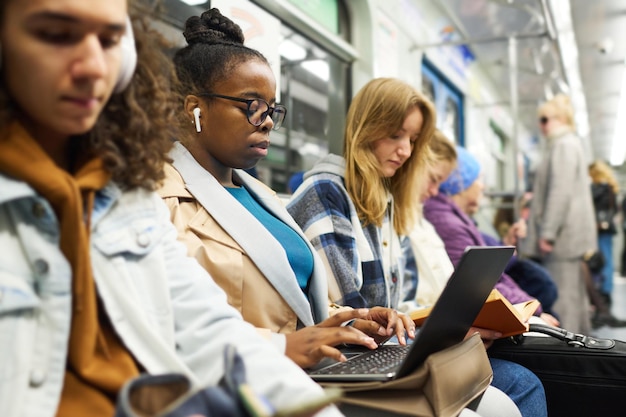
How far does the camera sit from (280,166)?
3.47 m

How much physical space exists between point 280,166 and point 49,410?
2744mm

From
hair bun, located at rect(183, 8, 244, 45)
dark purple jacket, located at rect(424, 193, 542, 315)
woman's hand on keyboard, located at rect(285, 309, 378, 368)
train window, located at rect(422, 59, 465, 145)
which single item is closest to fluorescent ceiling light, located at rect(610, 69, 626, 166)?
train window, located at rect(422, 59, 465, 145)

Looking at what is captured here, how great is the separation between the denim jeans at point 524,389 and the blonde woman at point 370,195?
45 cm

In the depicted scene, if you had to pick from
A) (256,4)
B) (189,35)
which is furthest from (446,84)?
(189,35)

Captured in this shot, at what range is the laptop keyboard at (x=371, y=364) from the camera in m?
1.16

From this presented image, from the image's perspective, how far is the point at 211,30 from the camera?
164 centimetres

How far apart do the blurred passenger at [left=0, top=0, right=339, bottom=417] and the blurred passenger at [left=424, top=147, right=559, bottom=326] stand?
194 cm

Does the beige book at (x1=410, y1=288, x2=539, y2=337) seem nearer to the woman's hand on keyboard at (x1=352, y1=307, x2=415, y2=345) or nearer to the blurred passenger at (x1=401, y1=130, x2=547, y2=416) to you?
the blurred passenger at (x1=401, y1=130, x2=547, y2=416)

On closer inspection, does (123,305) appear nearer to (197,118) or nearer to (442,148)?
(197,118)

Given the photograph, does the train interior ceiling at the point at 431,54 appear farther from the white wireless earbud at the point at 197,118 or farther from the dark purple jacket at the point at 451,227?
the dark purple jacket at the point at 451,227

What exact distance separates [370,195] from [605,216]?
5646 mm

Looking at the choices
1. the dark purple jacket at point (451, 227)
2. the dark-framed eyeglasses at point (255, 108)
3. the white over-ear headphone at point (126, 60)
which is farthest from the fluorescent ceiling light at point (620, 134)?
the white over-ear headphone at point (126, 60)

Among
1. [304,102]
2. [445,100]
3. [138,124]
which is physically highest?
[445,100]

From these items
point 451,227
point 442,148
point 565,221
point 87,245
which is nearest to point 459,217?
point 451,227
